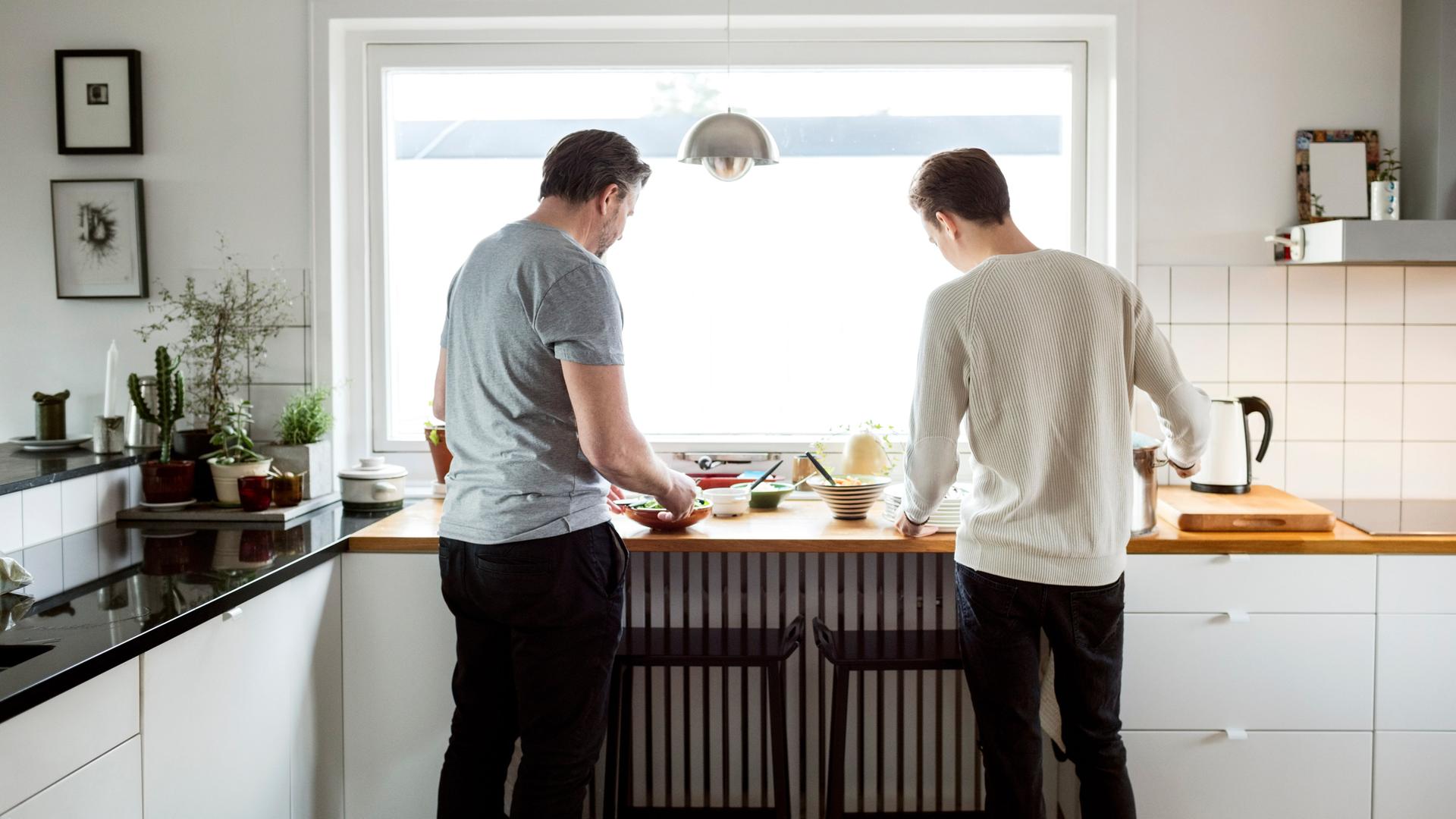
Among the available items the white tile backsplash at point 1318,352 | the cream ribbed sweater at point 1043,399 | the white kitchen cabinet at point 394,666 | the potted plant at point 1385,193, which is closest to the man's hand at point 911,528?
the cream ribbed sweater at point 1043,399

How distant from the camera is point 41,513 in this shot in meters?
2.21

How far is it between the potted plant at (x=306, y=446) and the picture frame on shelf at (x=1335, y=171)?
2.51 m

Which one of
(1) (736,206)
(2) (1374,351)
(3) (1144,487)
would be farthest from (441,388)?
(2) (1374,351)

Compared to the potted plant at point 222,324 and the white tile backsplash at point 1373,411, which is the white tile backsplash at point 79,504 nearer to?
the potted plant at point 222,324

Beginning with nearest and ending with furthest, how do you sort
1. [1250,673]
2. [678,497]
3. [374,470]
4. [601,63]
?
[678,497], [1250,673], [374,470], [601,63]

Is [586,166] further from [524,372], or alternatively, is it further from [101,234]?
[101,234]

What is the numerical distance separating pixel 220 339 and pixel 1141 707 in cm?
231

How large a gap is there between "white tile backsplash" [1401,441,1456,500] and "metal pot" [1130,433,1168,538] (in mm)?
948

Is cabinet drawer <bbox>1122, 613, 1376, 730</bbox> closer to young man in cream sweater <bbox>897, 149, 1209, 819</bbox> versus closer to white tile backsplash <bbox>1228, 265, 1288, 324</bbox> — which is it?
young man in cream sweater <bbox>897, 149, 1209, 819</bbox>

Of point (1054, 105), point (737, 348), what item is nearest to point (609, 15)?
point (737, 348)

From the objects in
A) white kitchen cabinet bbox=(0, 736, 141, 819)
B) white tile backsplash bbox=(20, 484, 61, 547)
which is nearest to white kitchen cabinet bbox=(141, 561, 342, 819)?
white kitchen cabinet bbox=(0, 736, 141, 819)

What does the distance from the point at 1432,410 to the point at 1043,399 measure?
1.64 m

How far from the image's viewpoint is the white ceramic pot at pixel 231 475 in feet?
8.07

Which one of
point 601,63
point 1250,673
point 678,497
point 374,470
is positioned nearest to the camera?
point 678,497
